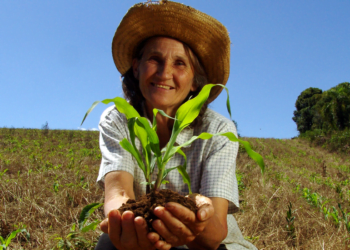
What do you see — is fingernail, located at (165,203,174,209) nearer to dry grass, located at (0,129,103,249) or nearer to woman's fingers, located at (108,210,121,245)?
woman's fingers, located at (108,210,121,245)

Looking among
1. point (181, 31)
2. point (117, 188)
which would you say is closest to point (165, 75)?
point (181, 31)

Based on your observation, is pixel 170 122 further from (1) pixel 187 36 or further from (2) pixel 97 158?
(2) pixel 97 158

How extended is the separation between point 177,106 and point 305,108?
92.2ft

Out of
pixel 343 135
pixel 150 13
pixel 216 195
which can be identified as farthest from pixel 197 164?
pixel 343 135

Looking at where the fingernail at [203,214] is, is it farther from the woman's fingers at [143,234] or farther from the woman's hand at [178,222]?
the woman's fingers at [143,234]

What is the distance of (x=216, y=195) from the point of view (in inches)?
50.9

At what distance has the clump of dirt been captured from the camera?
87cm

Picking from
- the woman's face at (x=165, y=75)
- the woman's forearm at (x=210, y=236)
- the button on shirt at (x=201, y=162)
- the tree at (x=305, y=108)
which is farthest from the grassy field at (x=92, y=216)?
the tree at (x=305, y=108)

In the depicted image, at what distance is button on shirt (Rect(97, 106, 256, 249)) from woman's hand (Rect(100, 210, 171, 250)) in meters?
0.44

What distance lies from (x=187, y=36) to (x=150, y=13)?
256 millimetres

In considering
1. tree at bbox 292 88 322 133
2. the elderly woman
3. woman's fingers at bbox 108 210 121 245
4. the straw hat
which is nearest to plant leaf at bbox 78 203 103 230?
the elderly woman

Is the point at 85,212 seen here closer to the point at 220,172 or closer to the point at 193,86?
the point at 220,172

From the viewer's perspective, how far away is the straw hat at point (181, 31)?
5.22 ft

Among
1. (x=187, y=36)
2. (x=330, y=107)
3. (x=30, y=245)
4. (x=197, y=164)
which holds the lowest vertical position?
(x=30, y=245)
